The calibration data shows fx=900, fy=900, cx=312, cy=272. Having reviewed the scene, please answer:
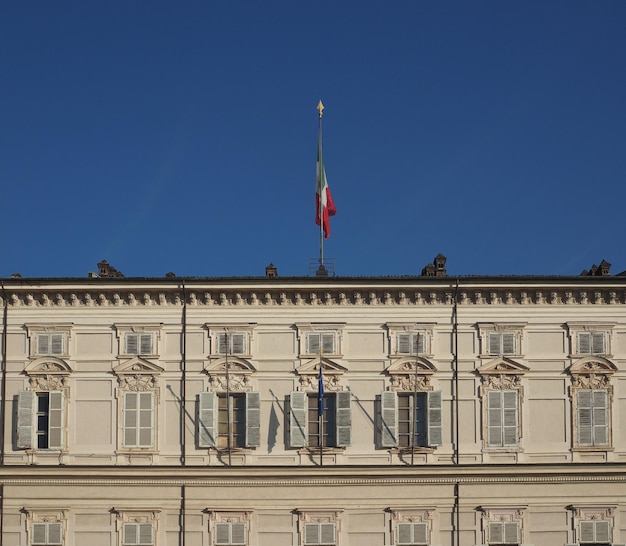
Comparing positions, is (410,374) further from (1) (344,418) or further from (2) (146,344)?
(2) (146,344)

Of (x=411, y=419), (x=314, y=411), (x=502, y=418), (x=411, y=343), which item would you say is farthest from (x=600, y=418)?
(x=314, y=411)

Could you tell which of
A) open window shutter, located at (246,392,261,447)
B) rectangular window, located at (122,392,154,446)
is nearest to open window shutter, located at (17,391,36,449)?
rectangular window, located at (122,392,154,446)

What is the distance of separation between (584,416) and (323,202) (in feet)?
41.9

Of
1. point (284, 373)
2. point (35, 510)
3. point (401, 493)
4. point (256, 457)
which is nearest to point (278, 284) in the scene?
point (284, 373)

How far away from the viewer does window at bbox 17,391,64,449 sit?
32312mm

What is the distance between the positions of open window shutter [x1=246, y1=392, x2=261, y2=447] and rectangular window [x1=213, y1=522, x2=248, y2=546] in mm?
2857

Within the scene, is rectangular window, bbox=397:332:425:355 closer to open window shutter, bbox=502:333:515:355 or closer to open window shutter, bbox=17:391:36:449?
open window shutter, bbox=502:333:515:355

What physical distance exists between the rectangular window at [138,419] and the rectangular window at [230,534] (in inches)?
153

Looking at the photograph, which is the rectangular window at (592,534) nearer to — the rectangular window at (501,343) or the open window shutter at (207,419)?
the rectangular window at (501,343)

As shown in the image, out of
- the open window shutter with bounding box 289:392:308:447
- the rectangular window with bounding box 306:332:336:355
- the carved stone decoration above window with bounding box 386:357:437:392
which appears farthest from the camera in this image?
the rectangular window with bounding box 306:332:336:355

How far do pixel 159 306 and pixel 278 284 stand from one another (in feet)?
14.8

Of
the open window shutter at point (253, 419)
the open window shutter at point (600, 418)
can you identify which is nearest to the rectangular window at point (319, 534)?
the open window shutter at point (253, 419)

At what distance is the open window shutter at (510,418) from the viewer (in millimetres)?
32406

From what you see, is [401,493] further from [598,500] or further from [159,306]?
[159,306]
